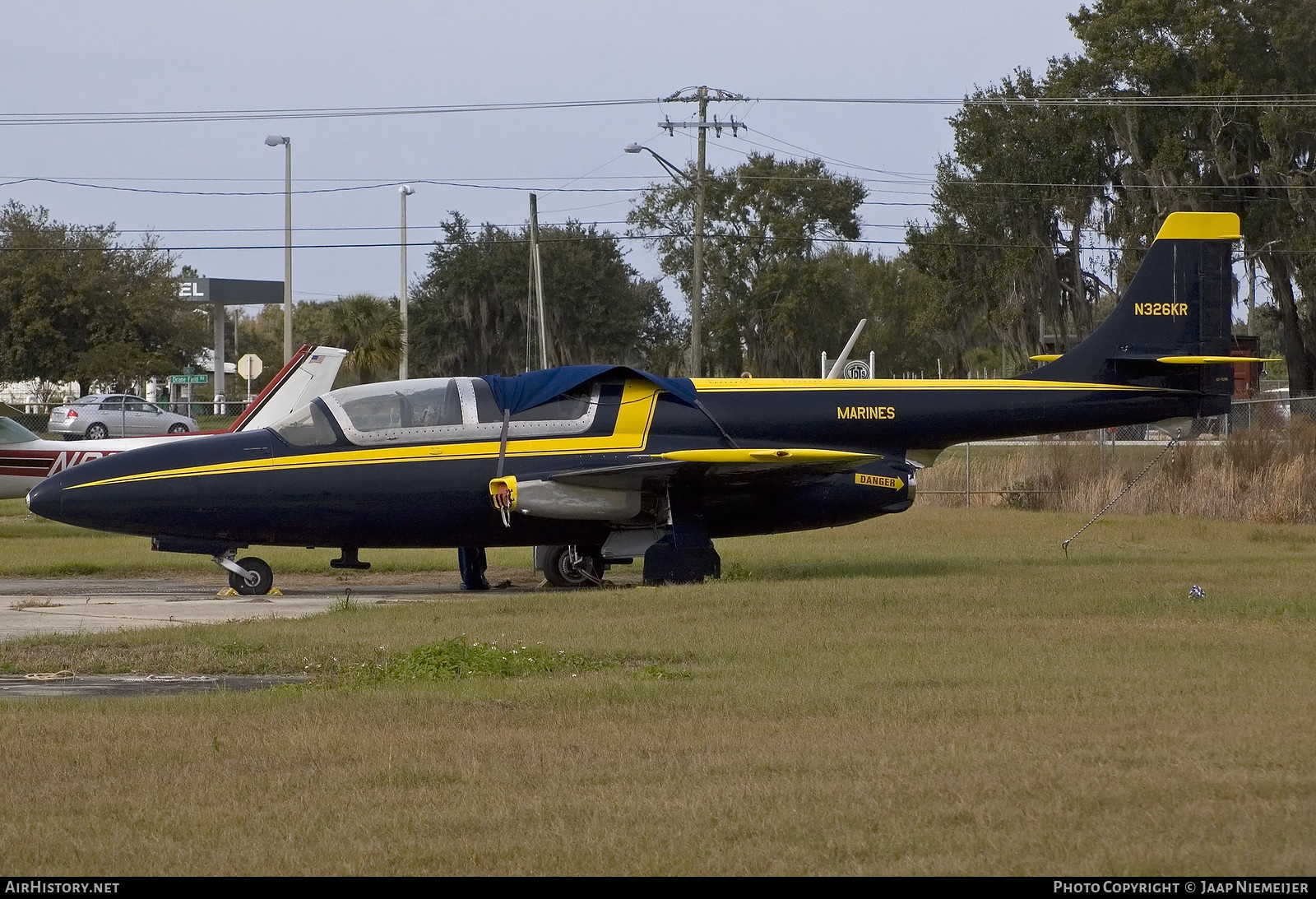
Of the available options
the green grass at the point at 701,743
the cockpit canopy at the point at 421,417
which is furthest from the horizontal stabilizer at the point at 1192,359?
the cockpit canopy at the point at 421,417

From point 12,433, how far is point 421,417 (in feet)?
34.8

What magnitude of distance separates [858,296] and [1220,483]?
187 ft

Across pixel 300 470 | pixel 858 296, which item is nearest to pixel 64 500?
pixel 300 470

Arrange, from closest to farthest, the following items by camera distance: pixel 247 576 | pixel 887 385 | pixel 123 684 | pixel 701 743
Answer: pixel 701 743 < pixel 123 684 < pixel 247 576 < pixel 887 385

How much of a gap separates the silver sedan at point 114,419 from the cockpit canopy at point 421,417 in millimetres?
35464

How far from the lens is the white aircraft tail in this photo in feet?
80.7

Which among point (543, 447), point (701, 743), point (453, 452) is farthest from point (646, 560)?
point (701, 743)

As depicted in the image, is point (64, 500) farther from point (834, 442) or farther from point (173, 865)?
point (173, 865)

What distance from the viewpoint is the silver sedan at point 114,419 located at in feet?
164

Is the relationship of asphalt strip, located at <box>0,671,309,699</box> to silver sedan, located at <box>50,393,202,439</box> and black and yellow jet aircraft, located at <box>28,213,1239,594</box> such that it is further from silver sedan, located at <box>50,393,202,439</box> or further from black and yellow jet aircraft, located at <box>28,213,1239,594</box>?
silver sedan, located at <box>50,393,202,439</box>

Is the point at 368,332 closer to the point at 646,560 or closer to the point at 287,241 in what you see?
the point at 287,241

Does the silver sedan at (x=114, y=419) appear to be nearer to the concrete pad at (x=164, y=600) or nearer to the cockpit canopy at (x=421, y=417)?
the concrete pad at (x=164, y=600)

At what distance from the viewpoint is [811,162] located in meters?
71.7

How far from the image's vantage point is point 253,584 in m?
16.2
